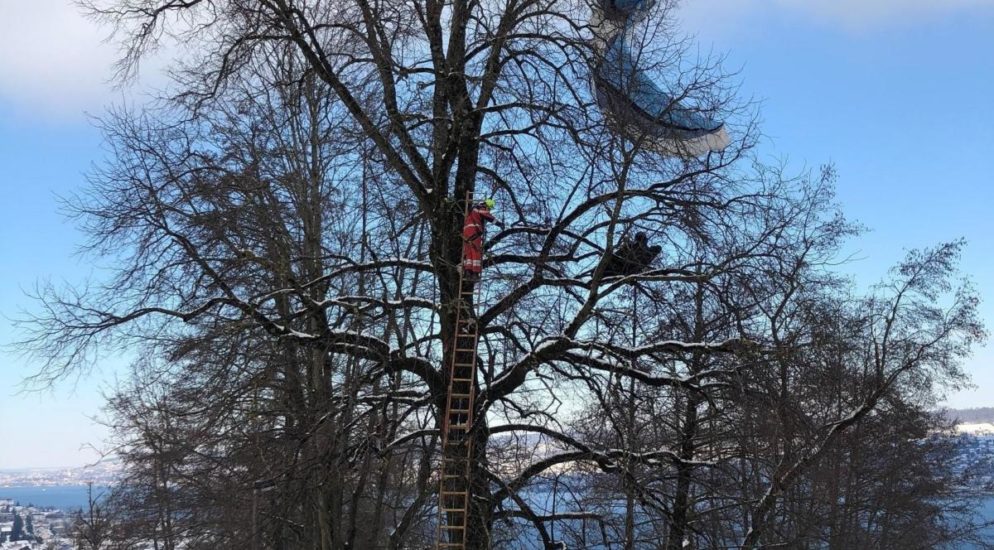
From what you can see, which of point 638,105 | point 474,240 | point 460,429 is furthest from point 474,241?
point 638,105

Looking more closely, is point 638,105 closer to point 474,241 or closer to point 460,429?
point 474,241

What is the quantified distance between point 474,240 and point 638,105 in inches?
97.9

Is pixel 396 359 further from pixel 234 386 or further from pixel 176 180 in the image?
pixel 176 180

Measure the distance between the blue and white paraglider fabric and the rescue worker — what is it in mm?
1853

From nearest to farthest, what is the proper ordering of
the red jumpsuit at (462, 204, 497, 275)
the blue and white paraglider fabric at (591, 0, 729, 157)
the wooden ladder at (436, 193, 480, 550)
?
1. the wooden ladder at (436, 193, 480, 550)
2. the blue and white paraglider fabric at (591, 0, 729, 157)
3. the red jumpsuit at (462, 204, 497, 275)

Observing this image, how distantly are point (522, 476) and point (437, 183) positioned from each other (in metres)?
3.82

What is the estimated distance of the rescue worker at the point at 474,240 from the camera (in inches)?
415

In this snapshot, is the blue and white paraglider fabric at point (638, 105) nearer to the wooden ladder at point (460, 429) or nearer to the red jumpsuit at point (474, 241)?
the red jumpsuit at point (474, 241)

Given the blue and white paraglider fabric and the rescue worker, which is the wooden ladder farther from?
the blue and white paraglider fabric

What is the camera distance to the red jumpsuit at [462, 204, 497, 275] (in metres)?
10.5

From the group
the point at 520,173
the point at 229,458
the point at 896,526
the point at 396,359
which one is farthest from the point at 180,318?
the point at 896,526

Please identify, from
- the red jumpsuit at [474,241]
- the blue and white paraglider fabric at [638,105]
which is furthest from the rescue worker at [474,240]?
the blue and white paraglider fabric at [638,105]

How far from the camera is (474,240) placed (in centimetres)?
1061

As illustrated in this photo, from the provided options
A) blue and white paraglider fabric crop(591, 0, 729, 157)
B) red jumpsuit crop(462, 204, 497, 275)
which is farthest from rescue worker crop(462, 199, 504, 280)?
blue and white paraglider fabric crop(591, 0, 729, 157)
